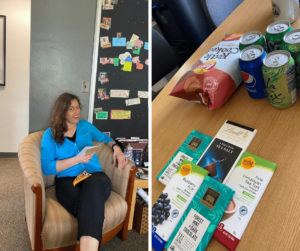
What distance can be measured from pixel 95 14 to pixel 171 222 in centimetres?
186

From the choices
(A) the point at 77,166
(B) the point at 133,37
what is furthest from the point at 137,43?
(A) the point at 77,166

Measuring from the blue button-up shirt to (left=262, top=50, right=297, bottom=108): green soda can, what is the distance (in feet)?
4.20

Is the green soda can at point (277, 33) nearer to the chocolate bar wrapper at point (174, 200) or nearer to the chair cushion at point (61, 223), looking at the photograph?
the chocolate bar wrapper at point (174, 200)

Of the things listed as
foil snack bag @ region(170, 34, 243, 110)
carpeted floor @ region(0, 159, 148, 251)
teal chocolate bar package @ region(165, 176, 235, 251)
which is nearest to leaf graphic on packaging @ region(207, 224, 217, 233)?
teal chocolate bar package @ region(165, 176, 235, 251)

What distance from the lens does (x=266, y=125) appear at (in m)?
0.64

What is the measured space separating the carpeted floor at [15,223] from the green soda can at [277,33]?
149cm

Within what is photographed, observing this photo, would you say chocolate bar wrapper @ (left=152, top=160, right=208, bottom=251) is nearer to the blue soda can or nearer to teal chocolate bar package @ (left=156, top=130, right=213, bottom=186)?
teal chocolate bar package @ (left=156, top=130, right=213, bottom=186)

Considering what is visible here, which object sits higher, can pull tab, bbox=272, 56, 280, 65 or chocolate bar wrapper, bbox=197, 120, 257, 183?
can pull tab, bbox=272, 56, 280, 65

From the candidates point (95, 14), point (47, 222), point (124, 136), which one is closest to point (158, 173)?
point (47, 222)

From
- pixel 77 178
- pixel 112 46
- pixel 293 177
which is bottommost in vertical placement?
pixel 77 178

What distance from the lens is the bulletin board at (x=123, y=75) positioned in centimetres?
198

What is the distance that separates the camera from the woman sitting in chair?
1208mm

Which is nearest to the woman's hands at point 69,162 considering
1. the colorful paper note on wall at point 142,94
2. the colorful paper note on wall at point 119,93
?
the colorful paper note on wall at point 119,93

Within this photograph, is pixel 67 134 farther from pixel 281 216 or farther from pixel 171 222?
pixel 281 216
